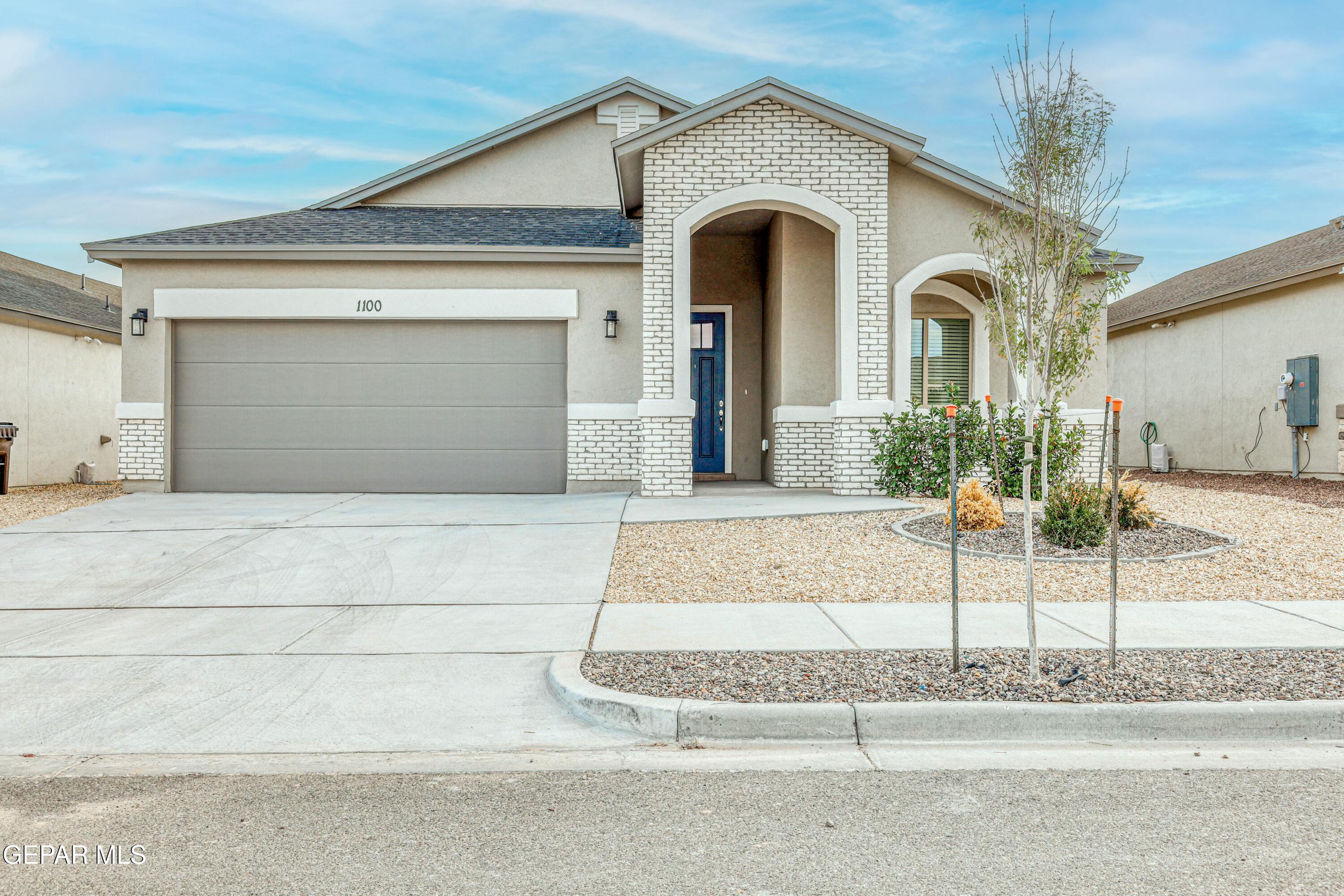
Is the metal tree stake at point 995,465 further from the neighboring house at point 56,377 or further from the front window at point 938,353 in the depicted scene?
the neighboring house at point 56,377

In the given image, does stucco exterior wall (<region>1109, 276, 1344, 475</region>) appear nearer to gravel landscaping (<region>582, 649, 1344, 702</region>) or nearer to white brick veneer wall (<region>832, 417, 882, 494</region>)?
white brick veneer wall (<region>832, 417, 882, 494</region>)

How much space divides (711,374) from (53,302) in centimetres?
1264

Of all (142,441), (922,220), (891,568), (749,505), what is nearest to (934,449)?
(749,505)

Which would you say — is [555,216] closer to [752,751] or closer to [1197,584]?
[1197,584]

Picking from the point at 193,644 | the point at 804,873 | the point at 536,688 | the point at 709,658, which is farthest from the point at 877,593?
the point at 193,644

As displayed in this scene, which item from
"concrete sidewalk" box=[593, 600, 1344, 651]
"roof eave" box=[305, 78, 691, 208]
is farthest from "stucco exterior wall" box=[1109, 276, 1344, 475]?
"roof eave" box=[305, 78, 691, 208]

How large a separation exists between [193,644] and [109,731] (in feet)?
5.04

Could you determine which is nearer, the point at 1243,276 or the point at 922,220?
the point at 922,220

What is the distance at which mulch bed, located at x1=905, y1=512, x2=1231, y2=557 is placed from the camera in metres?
8.38

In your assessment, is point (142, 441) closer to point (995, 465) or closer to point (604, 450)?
point (604, 450)

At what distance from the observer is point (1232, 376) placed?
17531mm

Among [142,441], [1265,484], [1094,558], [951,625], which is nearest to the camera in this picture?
[951,625]

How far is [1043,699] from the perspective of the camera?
445cm

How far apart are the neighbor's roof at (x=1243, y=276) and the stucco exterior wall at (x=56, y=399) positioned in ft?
63.7
